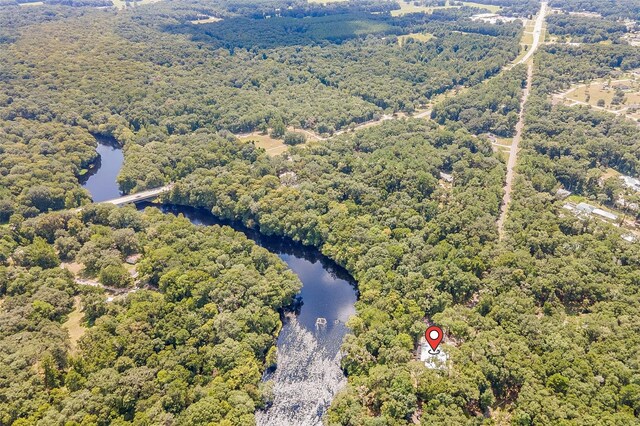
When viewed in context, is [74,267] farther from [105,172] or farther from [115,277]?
[105,172]

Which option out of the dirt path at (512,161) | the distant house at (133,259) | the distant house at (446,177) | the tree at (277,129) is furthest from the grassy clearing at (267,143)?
the dirt path at (512,161)

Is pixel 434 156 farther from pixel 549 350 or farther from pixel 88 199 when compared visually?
pixel 88 199

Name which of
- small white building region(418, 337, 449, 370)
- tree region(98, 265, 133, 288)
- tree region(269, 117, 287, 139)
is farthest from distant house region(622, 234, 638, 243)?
tree region(98, 265, 133, 288)

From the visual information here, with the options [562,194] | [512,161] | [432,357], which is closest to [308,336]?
[432,357]

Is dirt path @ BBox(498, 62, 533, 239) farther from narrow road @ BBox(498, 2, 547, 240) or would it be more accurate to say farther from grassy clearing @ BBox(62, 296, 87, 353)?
grassy clearing @ BBox(62, 296, 87, 353)

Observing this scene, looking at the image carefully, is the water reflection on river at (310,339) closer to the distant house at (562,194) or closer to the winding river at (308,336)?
the winding river at (308,336)
